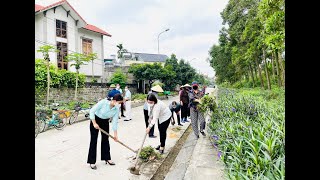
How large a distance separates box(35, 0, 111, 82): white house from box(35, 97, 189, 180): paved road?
11.0m

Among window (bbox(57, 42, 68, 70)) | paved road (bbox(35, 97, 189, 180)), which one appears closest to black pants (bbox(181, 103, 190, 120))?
paved road (bbox(35, 97, 189, 180))

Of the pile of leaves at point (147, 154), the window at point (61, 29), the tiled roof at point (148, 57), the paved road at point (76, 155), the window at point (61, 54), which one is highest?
the tiled roof at point (148, 57)

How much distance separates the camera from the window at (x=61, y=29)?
1877 centimetres

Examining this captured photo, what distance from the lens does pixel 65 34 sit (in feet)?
63.7

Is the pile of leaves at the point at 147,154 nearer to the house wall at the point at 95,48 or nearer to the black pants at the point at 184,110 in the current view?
the black pants at the point at 184,110

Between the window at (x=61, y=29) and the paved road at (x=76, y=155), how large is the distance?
1314 centimetres

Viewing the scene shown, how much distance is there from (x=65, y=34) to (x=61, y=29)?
1.74 feet

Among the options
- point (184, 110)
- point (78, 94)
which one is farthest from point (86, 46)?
point (184, 110)

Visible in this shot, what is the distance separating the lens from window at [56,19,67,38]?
1877 cm

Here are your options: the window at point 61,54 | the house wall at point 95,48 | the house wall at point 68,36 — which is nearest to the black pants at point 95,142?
the house wall at point 68,36
